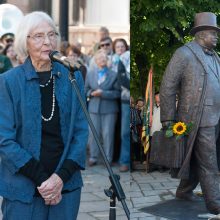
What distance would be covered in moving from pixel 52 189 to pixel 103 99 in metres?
3.65

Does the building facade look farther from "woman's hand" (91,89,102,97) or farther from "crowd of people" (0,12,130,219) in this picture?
"crowd of people" (0,12,130,219)

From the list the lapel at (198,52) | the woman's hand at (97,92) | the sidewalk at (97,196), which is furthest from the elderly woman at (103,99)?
the lapel at (198,52)

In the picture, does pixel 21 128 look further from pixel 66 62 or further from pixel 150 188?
pixel 150 188

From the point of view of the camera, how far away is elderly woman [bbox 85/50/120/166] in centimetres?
569

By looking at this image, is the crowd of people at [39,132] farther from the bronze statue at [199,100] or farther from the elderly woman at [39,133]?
the bronze statue at [199,100]

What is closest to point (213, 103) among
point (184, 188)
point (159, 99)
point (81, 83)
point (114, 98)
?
point (159, 99)

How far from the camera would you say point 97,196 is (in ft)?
17.2

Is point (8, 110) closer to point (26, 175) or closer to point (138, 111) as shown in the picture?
point (26, 175)

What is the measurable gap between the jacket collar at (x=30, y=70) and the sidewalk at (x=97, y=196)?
2.06 meters

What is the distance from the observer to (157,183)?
5.16m

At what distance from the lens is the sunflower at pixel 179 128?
4445 millimetres

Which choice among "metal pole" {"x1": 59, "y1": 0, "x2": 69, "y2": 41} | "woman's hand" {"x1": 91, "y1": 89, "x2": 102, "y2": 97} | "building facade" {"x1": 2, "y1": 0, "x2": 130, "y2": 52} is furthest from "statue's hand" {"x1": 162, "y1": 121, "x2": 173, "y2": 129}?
"metal pole" {"x1": 59, "y1": 0, "x2": 69, "y2": 41}

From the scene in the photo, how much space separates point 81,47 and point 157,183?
168 centimetres

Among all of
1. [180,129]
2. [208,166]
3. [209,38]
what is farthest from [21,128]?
[209,38]
